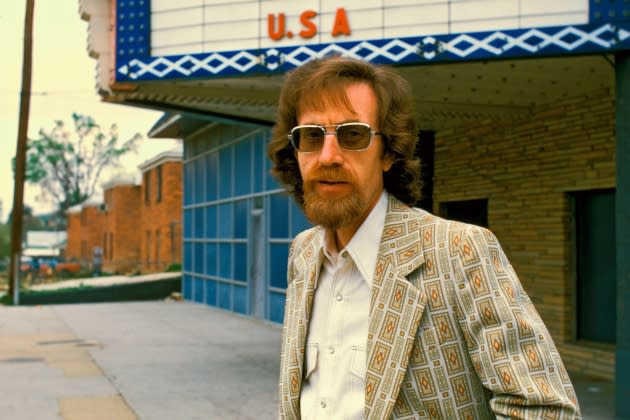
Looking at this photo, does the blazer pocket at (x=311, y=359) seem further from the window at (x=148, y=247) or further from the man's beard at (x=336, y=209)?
the window at (x=148, y=247)

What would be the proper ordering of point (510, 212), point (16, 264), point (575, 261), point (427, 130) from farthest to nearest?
point (16, 264) < point (427, 130) < point (510, 212) < point (575, 261)

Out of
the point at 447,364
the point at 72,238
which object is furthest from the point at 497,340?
the point at 72,238

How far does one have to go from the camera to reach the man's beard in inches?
87.4

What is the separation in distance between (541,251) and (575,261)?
534 mm

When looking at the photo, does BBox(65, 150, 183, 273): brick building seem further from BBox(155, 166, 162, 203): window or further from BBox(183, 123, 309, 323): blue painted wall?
BBox(183, 123, 309, 323): blue painted wall

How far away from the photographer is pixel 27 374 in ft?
39.0

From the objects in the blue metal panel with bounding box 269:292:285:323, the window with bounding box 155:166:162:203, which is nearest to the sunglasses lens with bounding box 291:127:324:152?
the blue metal panel with bounding box 269:292:285:323

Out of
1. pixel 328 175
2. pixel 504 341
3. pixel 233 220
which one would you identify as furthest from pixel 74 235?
pixel 504 341

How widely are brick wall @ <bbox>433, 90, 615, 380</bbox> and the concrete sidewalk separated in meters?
1.14

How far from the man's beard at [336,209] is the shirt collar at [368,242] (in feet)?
0.15

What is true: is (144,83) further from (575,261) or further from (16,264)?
(16,264)

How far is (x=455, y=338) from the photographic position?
2.04 m

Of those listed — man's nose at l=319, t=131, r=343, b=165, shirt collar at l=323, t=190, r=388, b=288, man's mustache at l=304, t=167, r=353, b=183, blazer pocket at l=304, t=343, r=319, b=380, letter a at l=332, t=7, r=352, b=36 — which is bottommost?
blazer pocket at l=304, t=343, r=319, b=380

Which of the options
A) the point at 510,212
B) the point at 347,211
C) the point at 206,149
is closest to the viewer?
the point at 347,211
